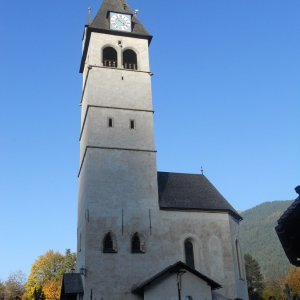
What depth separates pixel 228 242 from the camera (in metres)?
26.2

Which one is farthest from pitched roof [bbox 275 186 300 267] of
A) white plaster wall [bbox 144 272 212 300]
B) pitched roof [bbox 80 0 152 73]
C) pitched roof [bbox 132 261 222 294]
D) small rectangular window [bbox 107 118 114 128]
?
pitched roof [bbox 80 0 152 73]

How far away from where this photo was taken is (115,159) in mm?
26500

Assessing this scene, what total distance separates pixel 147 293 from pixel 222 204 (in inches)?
327

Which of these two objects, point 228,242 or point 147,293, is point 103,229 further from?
point 228,242

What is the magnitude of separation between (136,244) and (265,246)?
128101 mm

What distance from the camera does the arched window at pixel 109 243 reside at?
23969mm

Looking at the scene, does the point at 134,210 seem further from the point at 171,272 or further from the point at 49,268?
the point at 49,268

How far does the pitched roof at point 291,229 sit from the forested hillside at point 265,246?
95.4 m

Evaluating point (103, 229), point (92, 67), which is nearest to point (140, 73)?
point (92, 67)

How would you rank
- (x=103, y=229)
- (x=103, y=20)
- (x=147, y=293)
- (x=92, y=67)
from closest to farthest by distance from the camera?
(x=147, y=293), (x=103, y=229), (x=92, y=67), (x=103, y=20)

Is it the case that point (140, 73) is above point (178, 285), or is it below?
above

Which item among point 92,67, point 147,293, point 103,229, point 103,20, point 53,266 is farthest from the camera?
point 53,266

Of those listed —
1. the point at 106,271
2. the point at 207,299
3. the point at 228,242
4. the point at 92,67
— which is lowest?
the point at 207,299

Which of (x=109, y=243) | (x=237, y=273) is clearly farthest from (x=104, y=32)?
(x=237, y=273)
